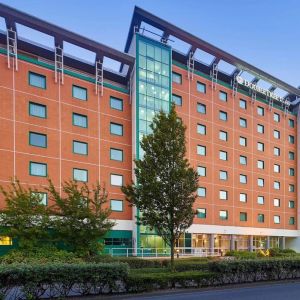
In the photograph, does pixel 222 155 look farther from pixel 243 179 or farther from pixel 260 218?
pixel 260 218

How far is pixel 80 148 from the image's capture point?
39250mm

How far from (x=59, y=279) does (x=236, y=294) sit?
7.35 m

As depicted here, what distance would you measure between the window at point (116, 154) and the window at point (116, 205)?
14.7 ft

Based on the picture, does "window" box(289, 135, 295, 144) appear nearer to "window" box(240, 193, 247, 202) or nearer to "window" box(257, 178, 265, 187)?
"window" box(257, 178, 265, 187)

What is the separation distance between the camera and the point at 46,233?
Answer: 27.6m

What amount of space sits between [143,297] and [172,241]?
197 inches

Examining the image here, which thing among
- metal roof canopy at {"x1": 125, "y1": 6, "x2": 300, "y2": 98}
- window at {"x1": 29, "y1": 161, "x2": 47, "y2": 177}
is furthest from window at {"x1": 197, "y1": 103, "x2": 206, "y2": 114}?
window at {"x1": 29, "y1": 161, "x2": 47, "y2": 177}

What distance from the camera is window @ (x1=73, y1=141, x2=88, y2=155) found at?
1531 inches

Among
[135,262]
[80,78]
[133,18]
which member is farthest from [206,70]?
[135,262]

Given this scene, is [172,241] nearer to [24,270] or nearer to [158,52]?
[24,270]

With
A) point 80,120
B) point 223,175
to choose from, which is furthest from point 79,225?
point 223,175

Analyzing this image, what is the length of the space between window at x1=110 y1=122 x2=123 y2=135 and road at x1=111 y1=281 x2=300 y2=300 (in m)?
26.0

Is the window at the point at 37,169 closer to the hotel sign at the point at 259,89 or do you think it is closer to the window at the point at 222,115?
the window at the point at 222,115

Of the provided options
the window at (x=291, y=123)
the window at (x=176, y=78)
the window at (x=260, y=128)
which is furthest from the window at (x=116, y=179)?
the window at (x=291, y=123)
